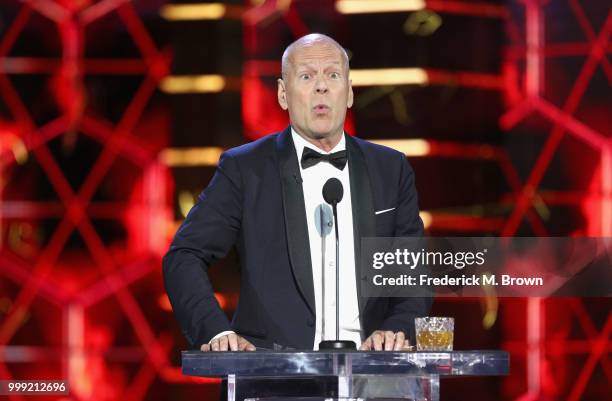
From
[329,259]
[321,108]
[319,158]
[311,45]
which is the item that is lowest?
[329,259]

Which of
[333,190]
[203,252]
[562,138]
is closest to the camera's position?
[333,190]

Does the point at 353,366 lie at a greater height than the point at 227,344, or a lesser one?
lesser

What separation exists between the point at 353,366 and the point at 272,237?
73 cm

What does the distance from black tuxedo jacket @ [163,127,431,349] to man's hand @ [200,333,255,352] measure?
0.15 meters

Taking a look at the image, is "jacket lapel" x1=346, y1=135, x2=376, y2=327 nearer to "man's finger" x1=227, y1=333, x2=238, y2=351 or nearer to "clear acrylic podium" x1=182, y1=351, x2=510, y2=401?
"man's finger" x1=227, y1=333, x2=238, y2=351

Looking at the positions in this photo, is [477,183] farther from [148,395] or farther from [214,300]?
[214,300]

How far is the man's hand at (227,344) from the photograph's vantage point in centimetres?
268

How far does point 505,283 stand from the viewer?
464cm

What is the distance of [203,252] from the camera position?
3033 millimetres

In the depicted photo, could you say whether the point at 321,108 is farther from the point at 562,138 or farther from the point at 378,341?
the point at 562,138

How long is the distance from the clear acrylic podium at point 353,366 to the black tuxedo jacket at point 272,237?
44 centimetres

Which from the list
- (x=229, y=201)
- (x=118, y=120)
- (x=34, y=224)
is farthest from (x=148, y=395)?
(x=229, y=201)
